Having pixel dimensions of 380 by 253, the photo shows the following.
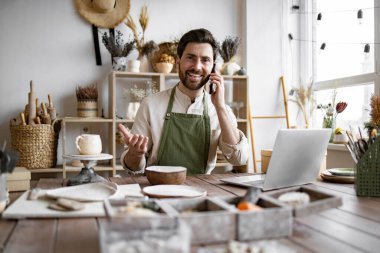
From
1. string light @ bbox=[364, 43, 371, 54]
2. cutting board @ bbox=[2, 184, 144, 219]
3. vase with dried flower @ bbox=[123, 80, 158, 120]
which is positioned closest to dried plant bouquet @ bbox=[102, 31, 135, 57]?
vase with dried flower @ bbox=[123, 80, 158, 120]

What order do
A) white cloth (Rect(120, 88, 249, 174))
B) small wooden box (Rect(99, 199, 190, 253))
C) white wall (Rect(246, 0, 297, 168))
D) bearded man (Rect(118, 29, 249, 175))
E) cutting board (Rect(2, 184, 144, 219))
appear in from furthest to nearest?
white wall (Rect(246, 0, 297, 168)), white cloth (Rect(120, 88, 249, 174)), bearded man (Rect(118, 29, 249, 175)), cutting board (Rect(2, 184, 144, 219)), small wooden box (Rect(99, 199, 190, 253))

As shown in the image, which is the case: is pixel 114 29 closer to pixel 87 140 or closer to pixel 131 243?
pixel 87 140

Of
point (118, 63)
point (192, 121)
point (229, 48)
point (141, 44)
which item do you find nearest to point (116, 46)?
point (118, 63)

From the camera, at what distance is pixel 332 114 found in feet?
11.5

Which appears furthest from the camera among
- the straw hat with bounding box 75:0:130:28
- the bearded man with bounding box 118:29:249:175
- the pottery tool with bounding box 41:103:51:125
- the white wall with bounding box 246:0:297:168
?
the white wall with bounding box 246:0:297:168

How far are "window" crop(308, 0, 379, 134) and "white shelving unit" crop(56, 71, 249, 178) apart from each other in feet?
2.74

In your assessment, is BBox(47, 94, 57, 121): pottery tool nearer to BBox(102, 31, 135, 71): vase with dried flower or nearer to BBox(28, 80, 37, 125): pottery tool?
BBox(28, 80, 37, 125): pottery tool

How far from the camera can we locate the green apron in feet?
7.52

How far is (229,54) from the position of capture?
3.95 m

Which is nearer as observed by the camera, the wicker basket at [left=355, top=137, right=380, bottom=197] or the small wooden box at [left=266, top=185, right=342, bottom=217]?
the small wooden box at [left=266, top=185, right=342, bottom=217]

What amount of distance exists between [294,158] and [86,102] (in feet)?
8.24

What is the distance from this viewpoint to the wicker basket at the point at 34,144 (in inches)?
129

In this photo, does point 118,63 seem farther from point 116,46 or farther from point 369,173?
point 369,173

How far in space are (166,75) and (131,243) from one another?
123 inches
